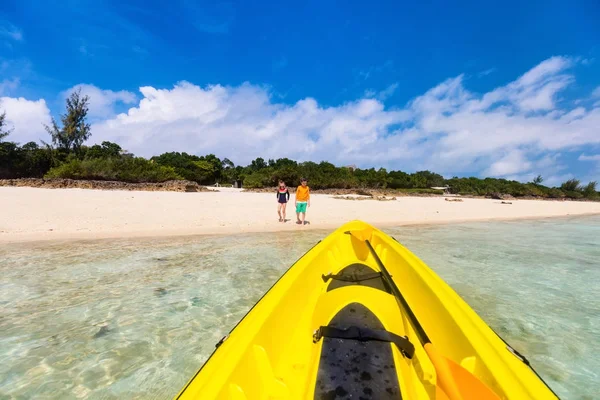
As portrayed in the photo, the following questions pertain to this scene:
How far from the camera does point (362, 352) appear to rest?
1663 millimetres

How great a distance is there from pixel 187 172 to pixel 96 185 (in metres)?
19.5

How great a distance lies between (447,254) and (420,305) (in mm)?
5255

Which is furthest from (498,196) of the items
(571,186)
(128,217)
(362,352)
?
(362,352)

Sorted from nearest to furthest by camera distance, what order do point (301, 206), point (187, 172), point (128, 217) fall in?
point (301, 206) → point (128, 217) → point (187, 172)

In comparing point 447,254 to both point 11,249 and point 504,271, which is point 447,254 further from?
point 11,249

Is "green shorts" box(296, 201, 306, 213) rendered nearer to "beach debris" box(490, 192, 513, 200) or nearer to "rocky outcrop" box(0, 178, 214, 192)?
"rocky outcrop" box(0, 178, 214, 192)

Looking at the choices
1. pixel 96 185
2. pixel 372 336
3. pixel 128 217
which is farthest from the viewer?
pixel 96 185

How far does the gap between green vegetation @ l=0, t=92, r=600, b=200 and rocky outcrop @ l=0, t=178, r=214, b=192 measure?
79.4 inches

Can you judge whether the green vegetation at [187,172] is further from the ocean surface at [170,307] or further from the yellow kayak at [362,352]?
the yellow kayak at [362,352]

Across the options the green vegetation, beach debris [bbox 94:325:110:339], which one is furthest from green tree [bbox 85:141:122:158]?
beach debris [bbox 94:325:110:339]

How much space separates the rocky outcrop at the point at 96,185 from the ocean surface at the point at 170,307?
49.5 ft

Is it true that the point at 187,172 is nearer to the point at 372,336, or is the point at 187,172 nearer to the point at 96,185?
the point at 96,185

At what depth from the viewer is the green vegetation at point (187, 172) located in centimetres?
2336

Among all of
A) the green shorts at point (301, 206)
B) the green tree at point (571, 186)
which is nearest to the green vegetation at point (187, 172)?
the green tree at point (571, 186)
